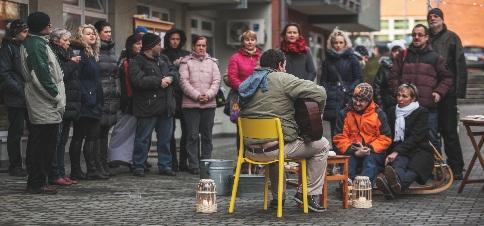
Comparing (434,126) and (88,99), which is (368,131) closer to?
(434,126)

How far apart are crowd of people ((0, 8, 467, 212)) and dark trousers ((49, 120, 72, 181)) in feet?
0.05

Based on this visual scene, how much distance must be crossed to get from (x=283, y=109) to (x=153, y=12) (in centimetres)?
1132

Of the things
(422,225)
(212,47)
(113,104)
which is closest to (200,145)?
(113,104)

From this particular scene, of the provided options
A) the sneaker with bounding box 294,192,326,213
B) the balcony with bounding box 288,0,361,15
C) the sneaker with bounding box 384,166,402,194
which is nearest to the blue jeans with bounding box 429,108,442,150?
the sneaker with bounding box 384,166,402,194

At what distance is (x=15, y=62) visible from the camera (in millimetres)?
12984

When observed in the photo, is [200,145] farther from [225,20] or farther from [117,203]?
[225,20]

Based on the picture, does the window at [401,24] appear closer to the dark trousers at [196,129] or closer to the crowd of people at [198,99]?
the crowd of people at [198,99]

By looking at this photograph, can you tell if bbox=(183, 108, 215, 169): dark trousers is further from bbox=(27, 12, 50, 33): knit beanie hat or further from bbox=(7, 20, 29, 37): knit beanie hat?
bbox=(27, 12, 50, 33): knit beanie hat

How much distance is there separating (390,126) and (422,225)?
293 centimetres

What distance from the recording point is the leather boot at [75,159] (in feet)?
40.5

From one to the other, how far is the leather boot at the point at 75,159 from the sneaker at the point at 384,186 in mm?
3761

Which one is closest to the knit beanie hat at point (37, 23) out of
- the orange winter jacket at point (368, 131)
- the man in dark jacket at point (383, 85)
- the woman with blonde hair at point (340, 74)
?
the orange winter jacket at point (368, 131)

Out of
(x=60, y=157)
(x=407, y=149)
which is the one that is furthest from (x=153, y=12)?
(x=407, y=149)

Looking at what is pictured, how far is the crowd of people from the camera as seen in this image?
34.6 feet
